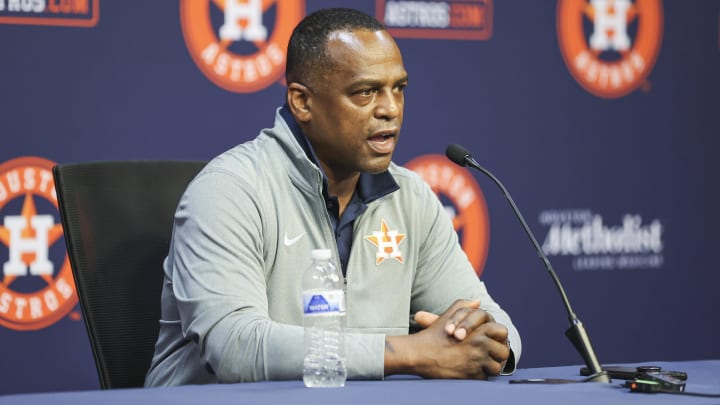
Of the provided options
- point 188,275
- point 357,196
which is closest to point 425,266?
point 357,196

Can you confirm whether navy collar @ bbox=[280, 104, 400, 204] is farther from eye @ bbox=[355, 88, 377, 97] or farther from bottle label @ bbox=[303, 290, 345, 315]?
bottle label @ bbox=[303, 290, 345, 315]

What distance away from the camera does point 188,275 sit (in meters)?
1.92

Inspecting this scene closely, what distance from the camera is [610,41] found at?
11.9 ft

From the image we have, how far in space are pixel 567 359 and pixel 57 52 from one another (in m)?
1.88

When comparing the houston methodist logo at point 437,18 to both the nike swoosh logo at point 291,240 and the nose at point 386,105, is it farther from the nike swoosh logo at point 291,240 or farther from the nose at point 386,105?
the nike swoosh logo at point 291,240

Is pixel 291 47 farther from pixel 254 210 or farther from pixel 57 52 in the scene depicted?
pixel 57 52

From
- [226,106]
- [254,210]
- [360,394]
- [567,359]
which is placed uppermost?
[226,106]

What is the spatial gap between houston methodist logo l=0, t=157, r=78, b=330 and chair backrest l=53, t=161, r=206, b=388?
771mm

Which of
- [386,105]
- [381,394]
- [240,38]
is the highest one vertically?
[240,38]

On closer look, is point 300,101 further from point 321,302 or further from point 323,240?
point 321,302

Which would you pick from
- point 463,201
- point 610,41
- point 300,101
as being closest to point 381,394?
point 300,101

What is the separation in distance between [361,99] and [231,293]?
53cm

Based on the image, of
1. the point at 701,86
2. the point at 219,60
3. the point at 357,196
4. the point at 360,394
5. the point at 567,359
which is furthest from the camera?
the point at 701,86

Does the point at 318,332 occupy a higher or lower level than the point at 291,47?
lower
